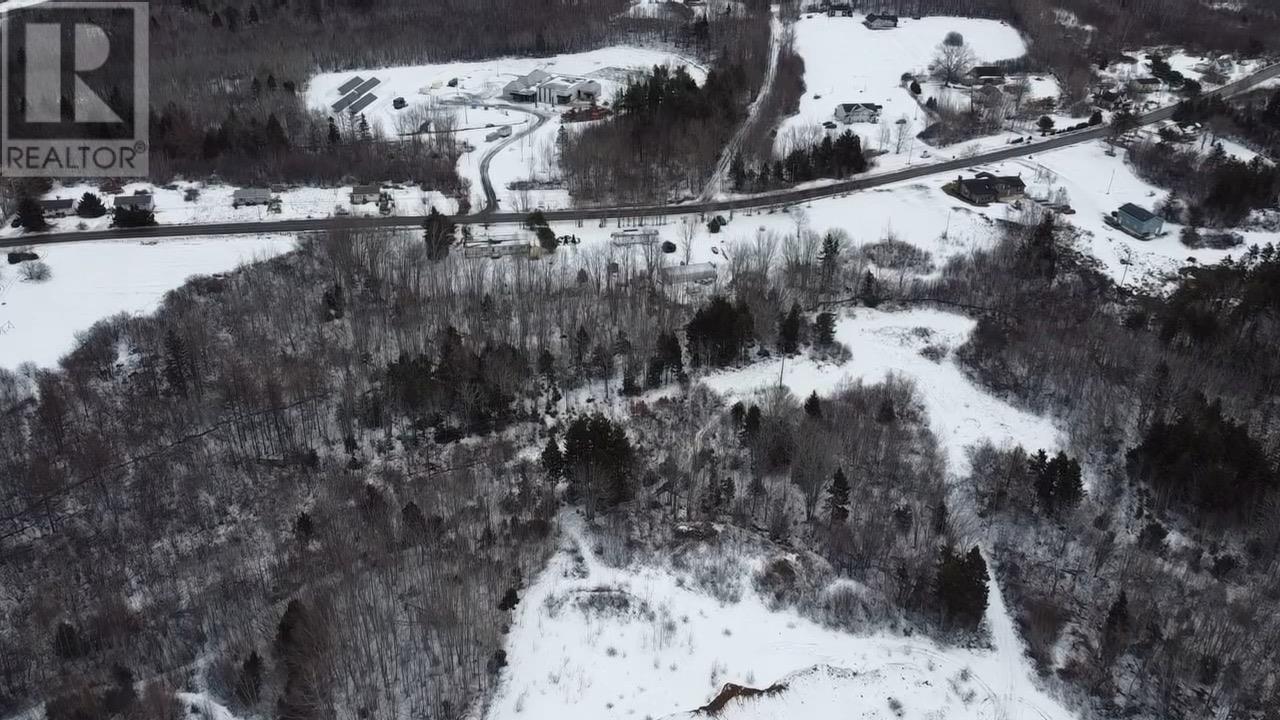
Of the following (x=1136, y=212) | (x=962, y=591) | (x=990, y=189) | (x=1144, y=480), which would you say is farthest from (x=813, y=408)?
(x=1136, y=212)

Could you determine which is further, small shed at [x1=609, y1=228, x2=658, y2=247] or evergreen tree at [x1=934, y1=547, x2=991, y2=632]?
small shed at [x1=609, y1=228, x2=658, y2=247]

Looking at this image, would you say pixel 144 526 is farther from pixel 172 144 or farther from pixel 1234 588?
pixel 1234 588

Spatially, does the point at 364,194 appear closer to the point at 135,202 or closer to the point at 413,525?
the point at 135,202

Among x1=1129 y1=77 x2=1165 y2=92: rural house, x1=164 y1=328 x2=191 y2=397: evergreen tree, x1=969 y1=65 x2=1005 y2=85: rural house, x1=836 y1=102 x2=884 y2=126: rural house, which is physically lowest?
x1=164 y1=328 x2=191 y2=397: evergreen tree

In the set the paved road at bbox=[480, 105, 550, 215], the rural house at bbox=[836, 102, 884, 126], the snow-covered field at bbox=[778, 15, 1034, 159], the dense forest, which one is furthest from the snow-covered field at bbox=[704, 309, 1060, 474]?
the rural house at bbox=[836, 102, 884, 126]

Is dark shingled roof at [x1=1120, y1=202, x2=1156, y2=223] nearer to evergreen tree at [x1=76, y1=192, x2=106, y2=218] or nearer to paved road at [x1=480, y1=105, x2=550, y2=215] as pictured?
paved road at [x1=480, y1=105, x2=550, y2=215]

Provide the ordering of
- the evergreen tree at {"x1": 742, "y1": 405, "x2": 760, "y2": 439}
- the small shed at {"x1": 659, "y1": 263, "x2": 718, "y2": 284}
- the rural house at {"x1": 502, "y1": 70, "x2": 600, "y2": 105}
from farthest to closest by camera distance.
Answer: the rural house at {"x1": 502, "y1": 70, "x2": 600, "y2": 105}, the small shed at {"x1": 659, "y1": 263, "x2": 718, "y2": 284}, the evergreen tree at {"x1": 742, "y1": 405, "x2": 760, "y2": 439}

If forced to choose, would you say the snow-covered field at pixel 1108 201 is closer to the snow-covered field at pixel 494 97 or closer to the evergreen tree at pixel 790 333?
the evergreen tree at pixel 790 333
